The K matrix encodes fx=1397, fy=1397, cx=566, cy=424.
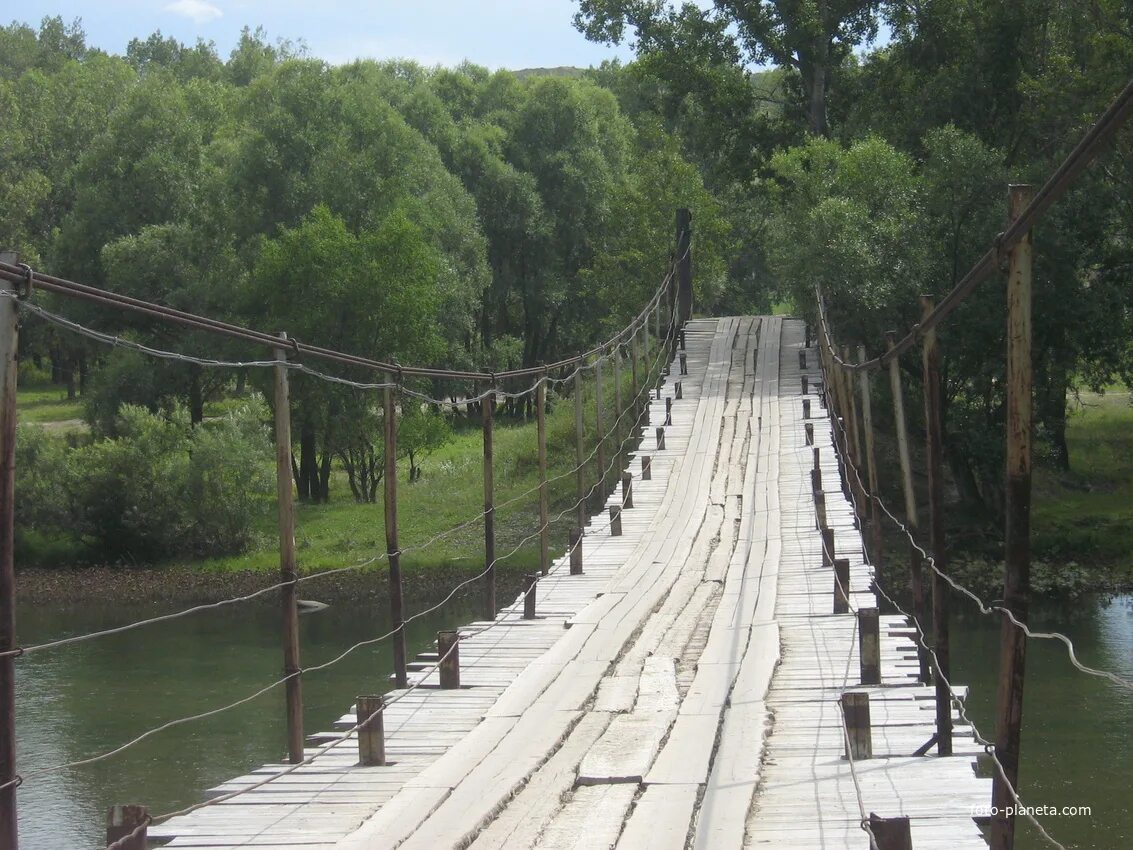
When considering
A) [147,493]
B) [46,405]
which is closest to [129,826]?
[147,493]

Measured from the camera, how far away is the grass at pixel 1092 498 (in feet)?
67.1

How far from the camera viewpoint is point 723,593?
7.55m

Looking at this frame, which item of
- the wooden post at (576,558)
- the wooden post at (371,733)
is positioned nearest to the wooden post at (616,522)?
the wooden post at (576,558)

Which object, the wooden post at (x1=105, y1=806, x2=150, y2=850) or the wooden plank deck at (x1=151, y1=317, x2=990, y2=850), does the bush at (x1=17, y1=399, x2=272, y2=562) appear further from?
the wooden post at (x1=105, y1=806, x2=150, y2=850)

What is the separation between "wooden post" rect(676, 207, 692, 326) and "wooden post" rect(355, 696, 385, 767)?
16.4 metres

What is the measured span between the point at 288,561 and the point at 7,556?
6.40 ft

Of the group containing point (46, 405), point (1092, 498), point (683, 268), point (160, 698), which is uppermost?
point (683, 268)

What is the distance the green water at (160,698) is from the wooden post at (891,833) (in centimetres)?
926

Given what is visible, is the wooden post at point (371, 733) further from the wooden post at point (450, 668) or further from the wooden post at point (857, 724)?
the wooden post at point (857, 724)

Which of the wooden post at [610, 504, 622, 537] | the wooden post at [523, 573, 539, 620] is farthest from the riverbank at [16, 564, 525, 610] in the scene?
the wooden post at [523, 573, 539, 620]

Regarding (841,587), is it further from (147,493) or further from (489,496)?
(147,493)

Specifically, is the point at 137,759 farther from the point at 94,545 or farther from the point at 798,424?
the point at 94,545

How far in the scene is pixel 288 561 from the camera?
4805mm

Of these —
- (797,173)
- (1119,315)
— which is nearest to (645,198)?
(797,173)
